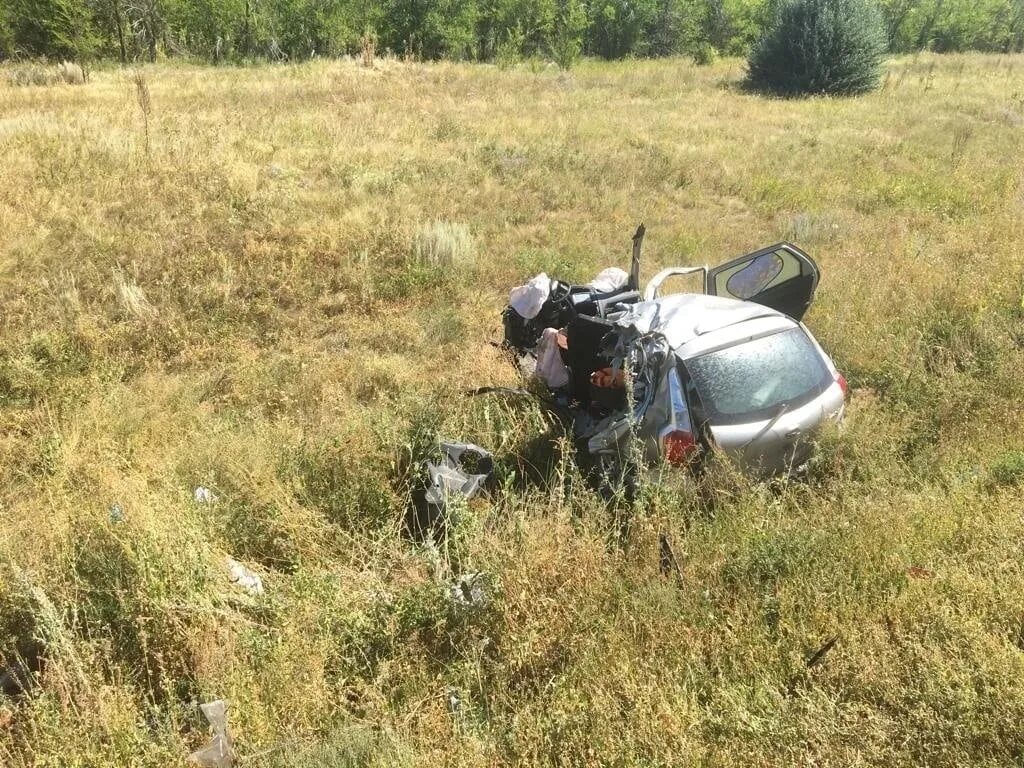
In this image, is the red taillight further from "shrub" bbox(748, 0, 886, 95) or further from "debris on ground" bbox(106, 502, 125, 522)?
"shrub" bbox(748, 0, 886, 95)

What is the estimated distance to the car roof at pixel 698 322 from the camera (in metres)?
3.96

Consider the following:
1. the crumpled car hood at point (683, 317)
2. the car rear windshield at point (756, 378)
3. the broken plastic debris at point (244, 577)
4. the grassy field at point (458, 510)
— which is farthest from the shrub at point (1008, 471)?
the broken plastic debris at point (244, 577)

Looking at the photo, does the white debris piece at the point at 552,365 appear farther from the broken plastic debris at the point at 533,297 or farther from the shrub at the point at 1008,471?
→ the shrub at the point at 1008,471

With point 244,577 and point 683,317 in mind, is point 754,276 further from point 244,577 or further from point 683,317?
point 244,577

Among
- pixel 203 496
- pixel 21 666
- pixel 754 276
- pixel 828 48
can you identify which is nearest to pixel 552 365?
pixel 754 276

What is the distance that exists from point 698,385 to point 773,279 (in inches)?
76.1

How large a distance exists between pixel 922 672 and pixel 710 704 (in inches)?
34.1

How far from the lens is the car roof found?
156 inches

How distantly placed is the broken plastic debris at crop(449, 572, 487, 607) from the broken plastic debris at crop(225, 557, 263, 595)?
1008mm

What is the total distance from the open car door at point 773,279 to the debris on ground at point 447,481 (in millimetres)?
2544

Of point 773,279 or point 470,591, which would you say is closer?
point 470,591

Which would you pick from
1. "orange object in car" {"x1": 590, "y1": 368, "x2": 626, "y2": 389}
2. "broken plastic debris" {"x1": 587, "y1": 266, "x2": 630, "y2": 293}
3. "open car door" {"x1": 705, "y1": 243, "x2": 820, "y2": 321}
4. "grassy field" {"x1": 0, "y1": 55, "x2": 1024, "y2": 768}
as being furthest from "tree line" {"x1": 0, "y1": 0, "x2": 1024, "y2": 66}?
"orange object in car" {"x1": 590, "y1": 368, "x2": 626, "y2": 389}

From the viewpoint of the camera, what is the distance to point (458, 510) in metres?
3.41

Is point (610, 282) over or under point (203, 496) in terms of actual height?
over
